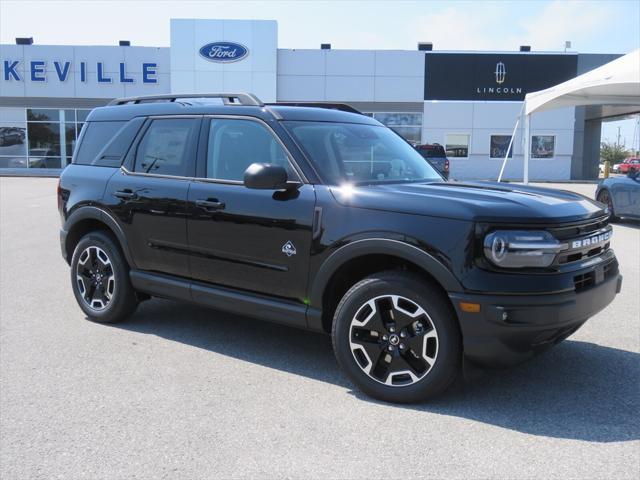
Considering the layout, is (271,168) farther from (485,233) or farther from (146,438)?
(146,438)

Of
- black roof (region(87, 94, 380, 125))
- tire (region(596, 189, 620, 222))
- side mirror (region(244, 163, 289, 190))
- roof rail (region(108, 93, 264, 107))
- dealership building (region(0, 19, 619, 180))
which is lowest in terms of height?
tire (region(596, 189, 620, 222))

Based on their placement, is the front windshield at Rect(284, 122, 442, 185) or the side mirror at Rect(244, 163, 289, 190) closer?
the side mirror at Rect(244, 163, 289, 190)

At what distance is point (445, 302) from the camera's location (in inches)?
141

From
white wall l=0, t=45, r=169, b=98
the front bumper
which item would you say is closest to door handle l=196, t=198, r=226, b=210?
the front bumper

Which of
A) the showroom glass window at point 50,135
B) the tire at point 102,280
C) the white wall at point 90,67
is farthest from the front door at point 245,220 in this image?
the showroom glass window at point 50,135

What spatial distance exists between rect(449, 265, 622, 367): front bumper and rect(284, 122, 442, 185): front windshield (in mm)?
1273

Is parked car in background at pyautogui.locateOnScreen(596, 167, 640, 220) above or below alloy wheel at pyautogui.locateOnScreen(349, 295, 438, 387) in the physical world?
above

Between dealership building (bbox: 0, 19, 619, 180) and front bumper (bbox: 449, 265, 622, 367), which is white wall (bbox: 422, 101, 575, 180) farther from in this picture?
front bumper (bbox: 449, 265, 622, 367)

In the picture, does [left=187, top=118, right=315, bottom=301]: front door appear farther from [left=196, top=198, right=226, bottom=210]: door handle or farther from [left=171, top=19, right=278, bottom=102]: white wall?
[left=171, top=19, right=278, bottom=102]: white wall

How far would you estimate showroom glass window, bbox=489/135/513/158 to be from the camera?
3209cm

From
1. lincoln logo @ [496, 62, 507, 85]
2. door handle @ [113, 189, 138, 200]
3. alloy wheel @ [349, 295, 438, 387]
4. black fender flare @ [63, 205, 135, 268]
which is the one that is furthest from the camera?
lincoln logo @ [496, 62, 507, 85]

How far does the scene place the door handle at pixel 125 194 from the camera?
16.6 feet

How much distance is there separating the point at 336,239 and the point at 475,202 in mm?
877

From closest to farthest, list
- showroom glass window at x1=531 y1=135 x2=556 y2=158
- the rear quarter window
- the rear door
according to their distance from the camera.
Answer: the rear door < the rear quarter window < showroom glass window at x1=531 y1=135 x2=556 y2=158
